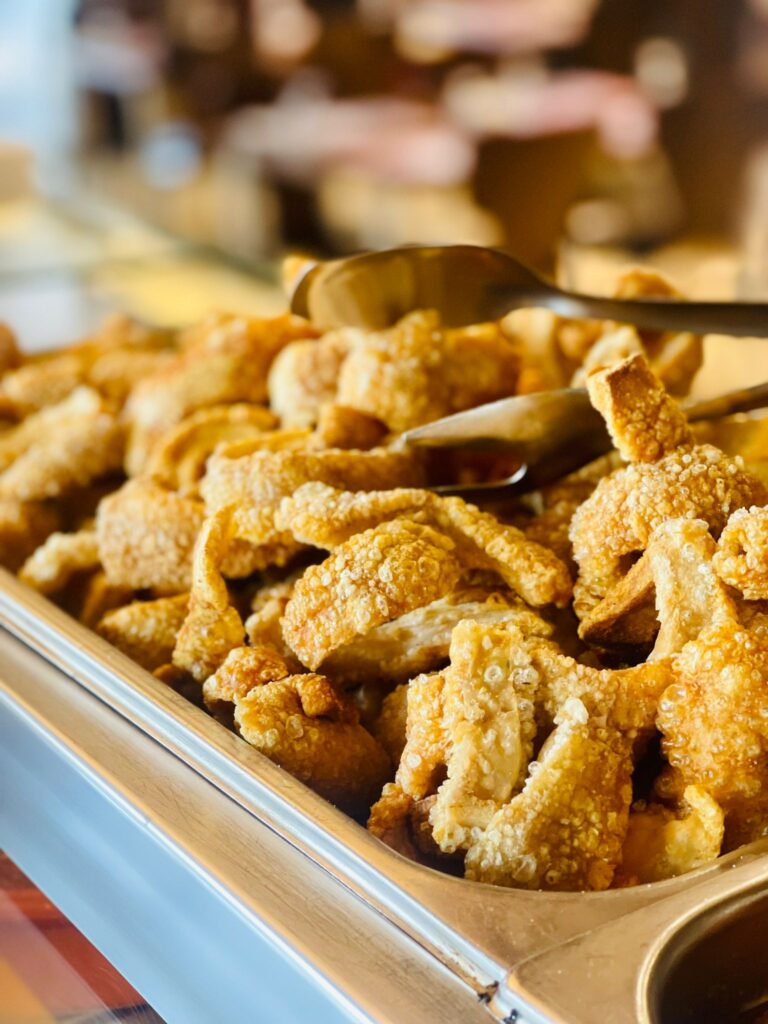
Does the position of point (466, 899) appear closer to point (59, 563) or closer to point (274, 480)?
point (274, 480)

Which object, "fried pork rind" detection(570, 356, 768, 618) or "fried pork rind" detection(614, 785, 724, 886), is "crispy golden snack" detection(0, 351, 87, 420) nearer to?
"fried pork rind" detection(570, 356, 768, 618)

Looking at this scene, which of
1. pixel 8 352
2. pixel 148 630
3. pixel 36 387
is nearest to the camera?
pixel 148 630

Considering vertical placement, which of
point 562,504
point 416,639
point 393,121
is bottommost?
point 416,639

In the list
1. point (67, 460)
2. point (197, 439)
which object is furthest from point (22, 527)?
point (197, 439)

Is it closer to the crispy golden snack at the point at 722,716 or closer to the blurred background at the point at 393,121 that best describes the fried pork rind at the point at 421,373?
the crispy golden snack at the point at 722,716

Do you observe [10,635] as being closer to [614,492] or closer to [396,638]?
[396,638]

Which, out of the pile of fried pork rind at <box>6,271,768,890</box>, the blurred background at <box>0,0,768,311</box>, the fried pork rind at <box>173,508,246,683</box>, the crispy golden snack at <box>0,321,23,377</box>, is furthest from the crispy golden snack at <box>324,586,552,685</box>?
the blurred background at <box>0,0,768,311</box>

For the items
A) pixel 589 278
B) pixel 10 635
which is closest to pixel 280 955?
pixel 10 635
